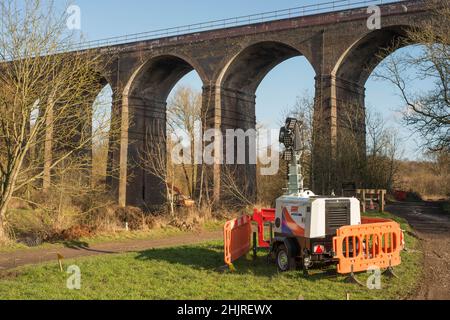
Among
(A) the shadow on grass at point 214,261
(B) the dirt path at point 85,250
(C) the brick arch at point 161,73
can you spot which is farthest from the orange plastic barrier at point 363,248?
(C) the brick arch at point 161,73

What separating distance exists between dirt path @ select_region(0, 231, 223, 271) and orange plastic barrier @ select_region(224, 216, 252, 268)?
10.9 ft

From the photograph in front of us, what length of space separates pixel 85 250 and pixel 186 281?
567 cm

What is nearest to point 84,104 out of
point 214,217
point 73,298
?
point 214,217

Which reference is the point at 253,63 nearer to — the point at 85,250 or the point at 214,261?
the point at 85,250

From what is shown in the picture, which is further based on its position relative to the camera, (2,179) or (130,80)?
(130,80)

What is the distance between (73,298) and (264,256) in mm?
4570

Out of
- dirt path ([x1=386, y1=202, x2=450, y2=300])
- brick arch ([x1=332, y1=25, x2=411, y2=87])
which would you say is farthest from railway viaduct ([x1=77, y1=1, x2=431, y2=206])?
dirt path ([x1=386, y1=202, x2=450, y2=300])

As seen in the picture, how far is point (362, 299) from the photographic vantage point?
20.1 feet

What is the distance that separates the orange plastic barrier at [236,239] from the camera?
8.44m

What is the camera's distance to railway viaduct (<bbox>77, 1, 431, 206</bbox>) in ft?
72.4

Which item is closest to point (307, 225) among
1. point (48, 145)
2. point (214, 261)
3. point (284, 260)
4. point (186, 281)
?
point (284, 260)

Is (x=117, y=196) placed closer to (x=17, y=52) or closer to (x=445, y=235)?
(x=17, y=52)

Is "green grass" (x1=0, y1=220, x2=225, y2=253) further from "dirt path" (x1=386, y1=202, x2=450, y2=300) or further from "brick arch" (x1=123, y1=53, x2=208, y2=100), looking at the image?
"brick arch" (x1=123, y1=53, x2=208, y2=100)

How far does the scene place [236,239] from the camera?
29.8 feet
